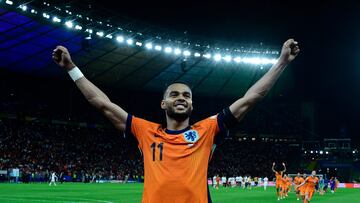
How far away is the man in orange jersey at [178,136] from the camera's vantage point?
13.8 feet

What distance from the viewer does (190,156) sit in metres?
4.30

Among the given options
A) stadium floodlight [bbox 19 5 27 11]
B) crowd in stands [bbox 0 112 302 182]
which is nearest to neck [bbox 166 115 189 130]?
stadium floodlight [bbox 19 5 27 11]

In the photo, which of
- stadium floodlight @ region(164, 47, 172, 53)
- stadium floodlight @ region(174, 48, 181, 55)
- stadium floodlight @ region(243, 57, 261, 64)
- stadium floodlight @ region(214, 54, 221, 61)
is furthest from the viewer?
stadium floodlight @ region(243, 57, 261, 64)

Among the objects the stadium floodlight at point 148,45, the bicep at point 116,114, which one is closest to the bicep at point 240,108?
the bicep at point 116,114

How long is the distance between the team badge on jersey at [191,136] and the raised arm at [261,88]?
1.31 ft

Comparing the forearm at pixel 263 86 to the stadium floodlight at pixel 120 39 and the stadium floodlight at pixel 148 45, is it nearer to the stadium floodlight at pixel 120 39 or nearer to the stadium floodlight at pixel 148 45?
the stadium floodlight at pixel 120 39

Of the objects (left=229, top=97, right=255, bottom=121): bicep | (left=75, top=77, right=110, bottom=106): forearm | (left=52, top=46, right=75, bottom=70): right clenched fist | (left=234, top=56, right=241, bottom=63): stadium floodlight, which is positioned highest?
(left=234, top=56, right=241, bottom=63): stadium floodlight

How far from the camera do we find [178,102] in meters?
4.48

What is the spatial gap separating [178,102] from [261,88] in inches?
32.0

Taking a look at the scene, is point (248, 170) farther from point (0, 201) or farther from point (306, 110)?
point (0, 201)

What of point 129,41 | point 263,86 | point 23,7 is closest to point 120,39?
point 129,41

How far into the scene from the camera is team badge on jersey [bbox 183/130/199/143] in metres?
4.38

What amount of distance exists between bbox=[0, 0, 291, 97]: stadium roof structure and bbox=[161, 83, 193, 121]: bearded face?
32.5 metres

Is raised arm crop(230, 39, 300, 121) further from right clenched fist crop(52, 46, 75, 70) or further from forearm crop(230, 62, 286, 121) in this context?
right clenched fist crop(52, 46, 75, 70)
